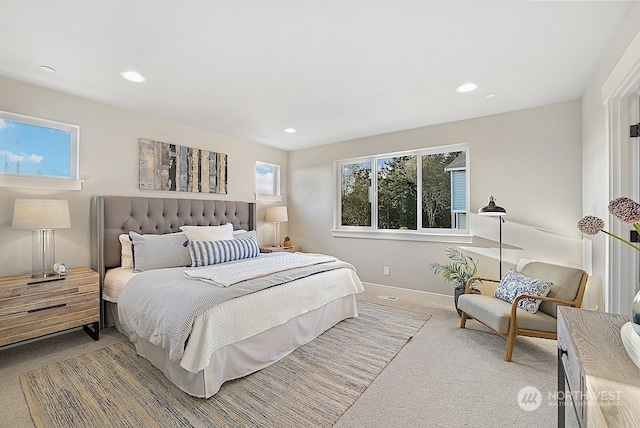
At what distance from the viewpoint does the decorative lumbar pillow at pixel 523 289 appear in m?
2.45

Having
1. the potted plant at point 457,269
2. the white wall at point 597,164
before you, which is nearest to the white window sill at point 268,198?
the potted plant at point 457,269

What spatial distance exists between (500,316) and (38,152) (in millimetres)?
4543

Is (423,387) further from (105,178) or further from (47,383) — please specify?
(105,178)

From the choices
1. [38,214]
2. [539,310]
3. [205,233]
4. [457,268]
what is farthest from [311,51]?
[457,268]

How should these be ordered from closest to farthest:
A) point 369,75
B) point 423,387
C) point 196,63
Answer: point 423,387 → point 196,63 → point 369,75

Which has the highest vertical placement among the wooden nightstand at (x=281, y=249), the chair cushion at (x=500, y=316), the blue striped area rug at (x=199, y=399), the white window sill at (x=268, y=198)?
the white window sill at (x=268, y=198)

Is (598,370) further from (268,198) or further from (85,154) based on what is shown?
(268,198)

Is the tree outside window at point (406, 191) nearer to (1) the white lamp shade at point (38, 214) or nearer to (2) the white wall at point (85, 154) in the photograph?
(2) the white wall at point (85, 154)

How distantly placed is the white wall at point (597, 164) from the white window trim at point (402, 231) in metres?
1.12

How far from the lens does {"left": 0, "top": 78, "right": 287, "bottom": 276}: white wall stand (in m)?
2.57

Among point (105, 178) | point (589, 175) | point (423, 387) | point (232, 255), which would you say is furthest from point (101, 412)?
point (589, 175)

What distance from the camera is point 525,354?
95.6 inches

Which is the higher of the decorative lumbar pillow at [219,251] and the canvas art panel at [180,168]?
the canvas art panel at [180,168]

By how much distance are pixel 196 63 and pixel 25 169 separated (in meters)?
2.01
